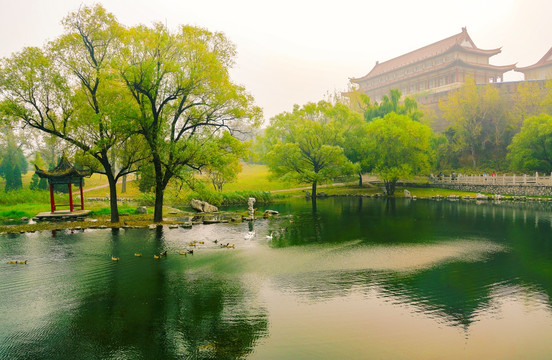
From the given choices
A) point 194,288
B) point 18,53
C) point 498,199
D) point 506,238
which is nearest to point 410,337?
point 194,288

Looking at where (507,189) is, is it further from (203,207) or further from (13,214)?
(13,214)

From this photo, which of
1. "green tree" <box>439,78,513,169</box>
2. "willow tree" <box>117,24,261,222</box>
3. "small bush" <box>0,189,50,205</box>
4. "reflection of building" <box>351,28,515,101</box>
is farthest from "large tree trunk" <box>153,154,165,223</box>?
"reflection of building" <box>351,28,515,101</box>

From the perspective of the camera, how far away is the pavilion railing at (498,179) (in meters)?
37.1

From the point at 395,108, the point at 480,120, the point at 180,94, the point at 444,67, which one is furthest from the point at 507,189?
the point at 180,94

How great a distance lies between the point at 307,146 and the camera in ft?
127

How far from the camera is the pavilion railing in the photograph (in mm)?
37125

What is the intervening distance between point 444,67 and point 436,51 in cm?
526

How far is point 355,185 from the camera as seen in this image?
5028 cm

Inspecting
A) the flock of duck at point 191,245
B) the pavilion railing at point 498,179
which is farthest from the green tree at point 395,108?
the flock of duck at point 191,245

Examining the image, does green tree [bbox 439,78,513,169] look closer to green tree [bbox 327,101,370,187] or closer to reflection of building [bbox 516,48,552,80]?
green tree [bbox 327,101,370,187]

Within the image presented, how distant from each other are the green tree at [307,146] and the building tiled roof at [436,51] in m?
36.1

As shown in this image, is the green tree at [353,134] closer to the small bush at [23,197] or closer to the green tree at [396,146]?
the green tree at [396,146]

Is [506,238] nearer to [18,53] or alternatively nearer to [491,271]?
[491,271]

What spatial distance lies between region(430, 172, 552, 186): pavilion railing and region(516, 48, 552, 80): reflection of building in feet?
110
